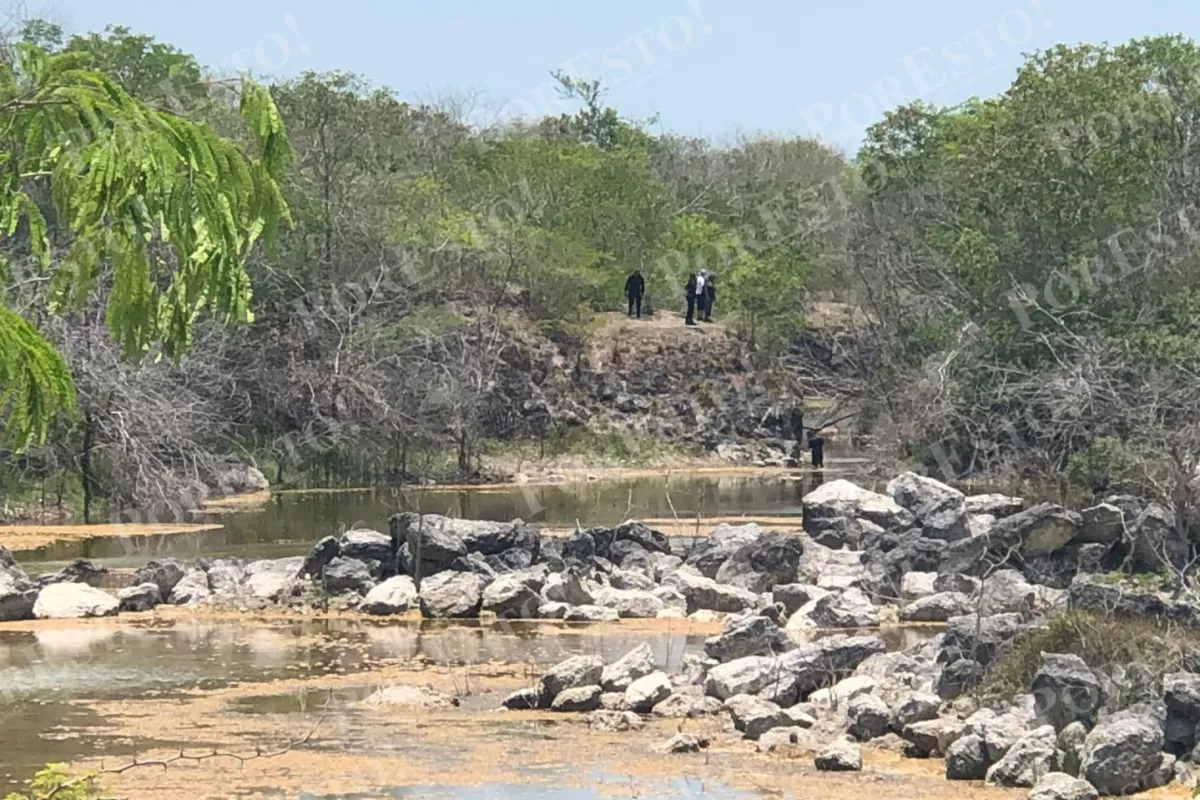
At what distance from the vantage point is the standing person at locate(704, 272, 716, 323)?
4997cm

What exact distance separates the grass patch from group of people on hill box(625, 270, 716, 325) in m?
34.5

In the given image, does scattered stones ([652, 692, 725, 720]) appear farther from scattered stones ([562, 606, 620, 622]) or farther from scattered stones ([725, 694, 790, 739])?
scattered stones ([562, 606, 620, 622])

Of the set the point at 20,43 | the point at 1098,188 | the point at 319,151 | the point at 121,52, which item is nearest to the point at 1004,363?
the point at 1098,188

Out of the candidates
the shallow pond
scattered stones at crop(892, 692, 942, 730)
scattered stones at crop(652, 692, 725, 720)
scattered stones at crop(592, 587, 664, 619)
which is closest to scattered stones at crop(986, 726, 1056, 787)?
scattered stones at crop(892, 692, 942, 730)

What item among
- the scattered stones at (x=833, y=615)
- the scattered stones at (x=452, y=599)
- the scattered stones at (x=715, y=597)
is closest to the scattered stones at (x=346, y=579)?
the scattered stones at (x=452, y=599)

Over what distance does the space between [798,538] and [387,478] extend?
18.6 metres

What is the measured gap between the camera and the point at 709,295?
5066cm

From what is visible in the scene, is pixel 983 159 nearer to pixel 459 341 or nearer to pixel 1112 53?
pixel 1112 53

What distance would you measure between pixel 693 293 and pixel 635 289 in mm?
1776

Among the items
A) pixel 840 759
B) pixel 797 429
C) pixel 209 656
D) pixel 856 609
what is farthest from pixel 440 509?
pixel 840 759

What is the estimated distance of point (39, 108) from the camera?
5875 mm

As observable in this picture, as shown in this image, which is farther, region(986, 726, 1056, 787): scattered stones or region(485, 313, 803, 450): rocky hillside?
region(485, 313, 803, 450): rocky hillside

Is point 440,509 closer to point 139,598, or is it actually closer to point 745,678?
point 139,598

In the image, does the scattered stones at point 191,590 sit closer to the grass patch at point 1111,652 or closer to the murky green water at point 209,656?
the murky green water at point 209,656
